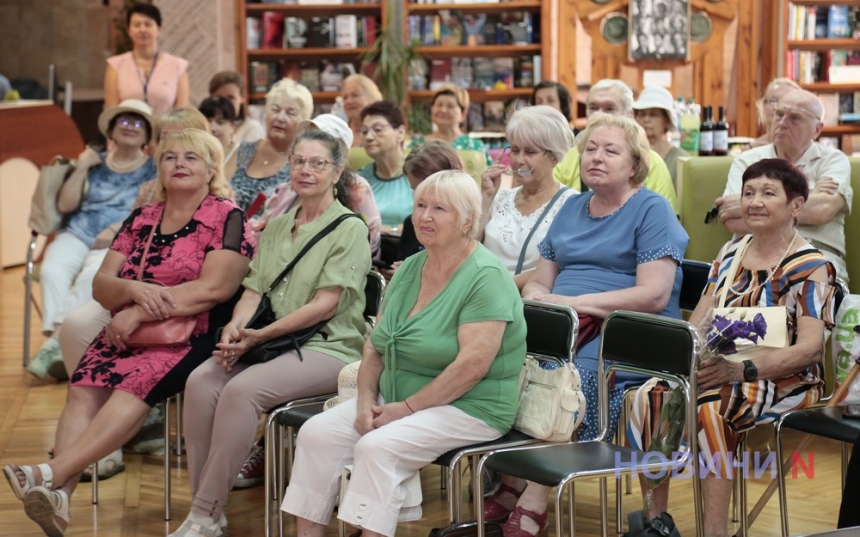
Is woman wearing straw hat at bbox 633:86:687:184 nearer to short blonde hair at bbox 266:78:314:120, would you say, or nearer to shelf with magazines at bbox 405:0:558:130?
short blonde hair at bbox 266:78:314:120

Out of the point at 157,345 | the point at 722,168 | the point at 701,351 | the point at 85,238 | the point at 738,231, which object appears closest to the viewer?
the point at 701,351

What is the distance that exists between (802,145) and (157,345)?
2.59m

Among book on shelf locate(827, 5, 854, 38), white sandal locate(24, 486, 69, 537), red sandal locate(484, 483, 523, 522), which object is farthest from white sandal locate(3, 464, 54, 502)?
book on shelf locate(827, 5, 854, 38)

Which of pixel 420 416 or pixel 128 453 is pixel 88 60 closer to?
pixel 128 453

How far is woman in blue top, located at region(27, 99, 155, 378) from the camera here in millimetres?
5500

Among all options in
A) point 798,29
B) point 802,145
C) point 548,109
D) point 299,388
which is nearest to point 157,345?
point 299,388

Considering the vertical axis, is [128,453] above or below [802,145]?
below

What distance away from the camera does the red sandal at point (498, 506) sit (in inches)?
146

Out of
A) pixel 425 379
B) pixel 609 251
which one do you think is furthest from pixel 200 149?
pixel 609 251

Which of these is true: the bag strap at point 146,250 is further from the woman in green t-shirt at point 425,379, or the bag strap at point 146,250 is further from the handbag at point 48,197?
the handbag at point 48,197

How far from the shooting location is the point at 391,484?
3.02 m

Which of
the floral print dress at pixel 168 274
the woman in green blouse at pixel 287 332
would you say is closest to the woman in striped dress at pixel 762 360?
the woman in green blouse at pixel 287 332

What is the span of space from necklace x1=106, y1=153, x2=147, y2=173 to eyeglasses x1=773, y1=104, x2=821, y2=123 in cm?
301

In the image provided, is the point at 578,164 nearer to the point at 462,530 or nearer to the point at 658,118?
the point at 658,118
